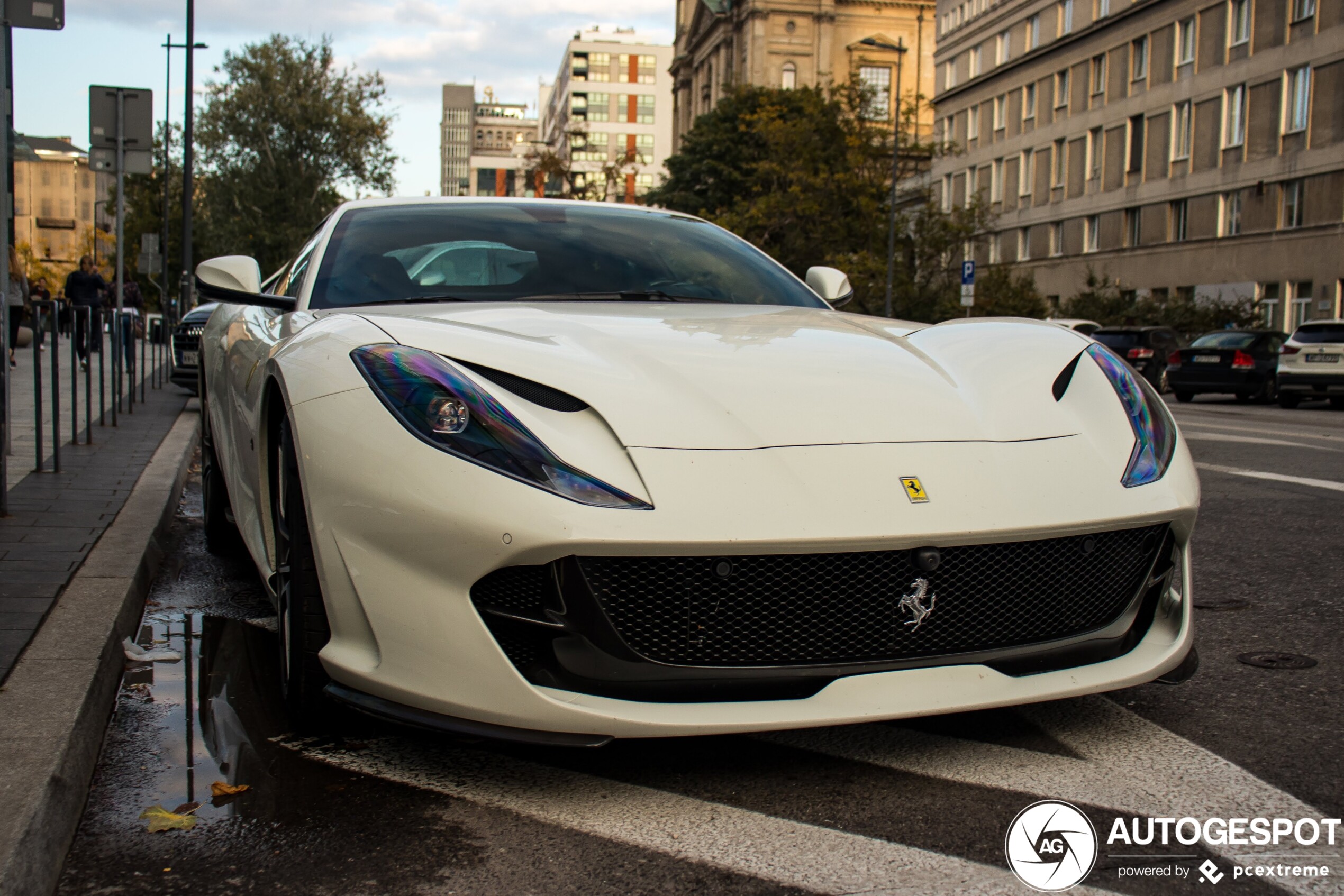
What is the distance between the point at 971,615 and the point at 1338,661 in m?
1.56

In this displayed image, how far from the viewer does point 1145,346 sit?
24906 mm

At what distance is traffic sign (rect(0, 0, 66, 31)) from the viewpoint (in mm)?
6012

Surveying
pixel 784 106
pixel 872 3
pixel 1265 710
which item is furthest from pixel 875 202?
pixel 872 3

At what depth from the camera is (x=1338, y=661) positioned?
3.54m

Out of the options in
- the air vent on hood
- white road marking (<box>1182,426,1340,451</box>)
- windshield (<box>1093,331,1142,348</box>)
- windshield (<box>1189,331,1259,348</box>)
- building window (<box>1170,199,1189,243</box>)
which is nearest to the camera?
the air vent on hood

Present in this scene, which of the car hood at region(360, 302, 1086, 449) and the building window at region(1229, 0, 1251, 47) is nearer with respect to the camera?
the car hood at region(360, 302, 1086, 449)

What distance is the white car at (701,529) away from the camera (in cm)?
243

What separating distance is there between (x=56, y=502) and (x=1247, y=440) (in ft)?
31.5

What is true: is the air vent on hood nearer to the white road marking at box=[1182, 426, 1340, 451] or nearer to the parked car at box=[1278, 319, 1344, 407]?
the white road marking at box=[1182, 426, 1340, 451]

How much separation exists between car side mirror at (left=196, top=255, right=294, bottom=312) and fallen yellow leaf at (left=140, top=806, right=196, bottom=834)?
1602mm

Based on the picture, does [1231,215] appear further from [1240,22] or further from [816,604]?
[816,604]

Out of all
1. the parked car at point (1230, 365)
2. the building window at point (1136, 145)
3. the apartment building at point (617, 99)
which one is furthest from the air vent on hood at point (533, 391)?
the apartment building at point (617, 99)

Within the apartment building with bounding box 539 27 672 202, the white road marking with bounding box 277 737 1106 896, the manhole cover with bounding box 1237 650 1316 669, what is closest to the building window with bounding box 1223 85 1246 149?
the manhole cover with bounding box 1237 650 1316 669

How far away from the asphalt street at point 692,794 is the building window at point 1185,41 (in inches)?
1684
